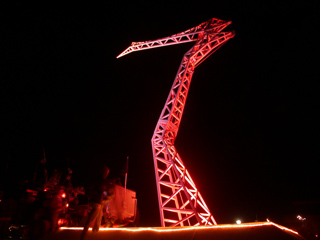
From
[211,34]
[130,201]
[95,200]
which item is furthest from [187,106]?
[95,200]

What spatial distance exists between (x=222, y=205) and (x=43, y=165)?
10974mm

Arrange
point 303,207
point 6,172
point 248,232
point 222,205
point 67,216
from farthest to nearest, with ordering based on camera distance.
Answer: point 222,205, point 6,172, point 67,216, point 303,207, point 248,232

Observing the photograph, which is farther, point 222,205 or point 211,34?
point 222,205

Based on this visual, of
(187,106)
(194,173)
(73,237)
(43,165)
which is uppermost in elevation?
(187,106)

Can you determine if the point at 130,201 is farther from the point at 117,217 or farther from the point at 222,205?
the point at 222,205

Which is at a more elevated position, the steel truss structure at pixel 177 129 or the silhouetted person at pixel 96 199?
the steel truss structure at pixel 177 129

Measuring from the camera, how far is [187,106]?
13.3 m

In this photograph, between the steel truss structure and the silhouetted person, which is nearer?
the silhouetted person

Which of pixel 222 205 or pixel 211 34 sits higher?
pixel 211 34

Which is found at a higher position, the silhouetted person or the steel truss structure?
the steel truss structure

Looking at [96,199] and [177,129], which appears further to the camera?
[177,129]

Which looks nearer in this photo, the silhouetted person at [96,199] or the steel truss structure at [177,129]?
the silhouetted person at [96,199]

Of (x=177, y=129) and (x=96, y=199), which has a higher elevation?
(x=177, y=129)

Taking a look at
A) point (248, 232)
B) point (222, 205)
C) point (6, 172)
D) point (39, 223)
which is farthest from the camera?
point (222, 205)
